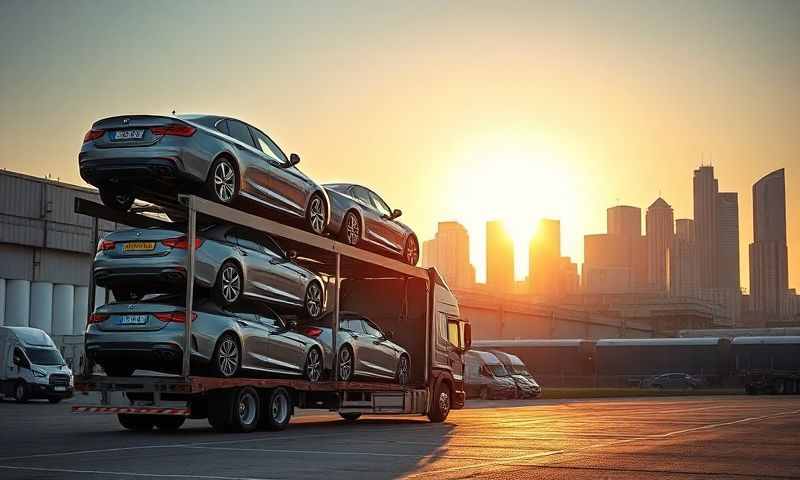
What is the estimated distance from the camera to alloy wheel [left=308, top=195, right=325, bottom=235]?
1705cm

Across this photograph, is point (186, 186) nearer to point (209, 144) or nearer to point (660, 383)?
point (209, 144)

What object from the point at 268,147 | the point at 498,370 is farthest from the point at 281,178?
the point at 498,370

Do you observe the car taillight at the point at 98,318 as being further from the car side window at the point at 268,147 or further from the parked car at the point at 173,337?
the car side window at the point at 268,147

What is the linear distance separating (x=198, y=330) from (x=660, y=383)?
50855 mm

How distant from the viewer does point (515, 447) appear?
13.8m

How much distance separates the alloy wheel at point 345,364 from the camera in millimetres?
18172

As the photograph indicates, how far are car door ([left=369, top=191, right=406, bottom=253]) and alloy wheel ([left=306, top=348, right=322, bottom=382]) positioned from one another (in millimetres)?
3490

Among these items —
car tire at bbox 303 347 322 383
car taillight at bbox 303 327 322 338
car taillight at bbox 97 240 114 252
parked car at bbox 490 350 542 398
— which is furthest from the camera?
parked car at bbox 490 350 542 398

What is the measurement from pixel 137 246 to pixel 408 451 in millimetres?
4652

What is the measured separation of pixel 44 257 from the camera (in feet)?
160

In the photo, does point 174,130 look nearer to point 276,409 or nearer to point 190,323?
point 190,323

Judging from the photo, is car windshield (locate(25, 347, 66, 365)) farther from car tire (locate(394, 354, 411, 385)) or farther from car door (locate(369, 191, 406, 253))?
car door (locate(369, 191, 406, 253))

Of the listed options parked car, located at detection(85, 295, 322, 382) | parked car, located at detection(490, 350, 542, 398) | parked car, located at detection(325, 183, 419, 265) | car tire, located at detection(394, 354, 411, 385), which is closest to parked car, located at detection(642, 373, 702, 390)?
parked car, located at detection(490, 350, 542, 398)

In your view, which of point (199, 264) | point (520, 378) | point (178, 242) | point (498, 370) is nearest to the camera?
point (178, 242)
